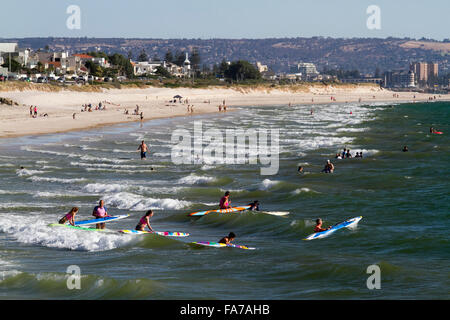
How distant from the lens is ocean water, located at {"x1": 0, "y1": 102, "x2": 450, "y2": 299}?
1484 centimetres

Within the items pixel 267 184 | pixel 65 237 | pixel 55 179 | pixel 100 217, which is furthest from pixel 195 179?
pixel 65 237

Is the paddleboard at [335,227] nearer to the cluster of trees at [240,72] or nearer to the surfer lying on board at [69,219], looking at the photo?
the surfer lying on board at [69,219]

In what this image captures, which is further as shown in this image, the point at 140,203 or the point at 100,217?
the point at 140,203

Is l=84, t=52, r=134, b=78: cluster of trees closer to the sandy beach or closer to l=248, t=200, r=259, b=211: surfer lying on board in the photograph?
the sandy beach

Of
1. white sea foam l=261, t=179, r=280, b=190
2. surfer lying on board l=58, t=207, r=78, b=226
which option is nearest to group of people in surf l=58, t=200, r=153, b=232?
surfer lying on board l=58, t=207, r=78, b=226

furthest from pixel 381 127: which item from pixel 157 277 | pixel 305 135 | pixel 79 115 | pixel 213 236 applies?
pixel 157 277

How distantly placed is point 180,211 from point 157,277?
898 centimetres

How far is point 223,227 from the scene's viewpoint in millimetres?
22219

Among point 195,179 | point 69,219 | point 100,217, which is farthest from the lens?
point 195,179

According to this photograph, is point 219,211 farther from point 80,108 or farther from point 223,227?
point 80,108

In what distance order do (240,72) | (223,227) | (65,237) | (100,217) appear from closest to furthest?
1. (65,237)
2. (100,217)
3. (223,227)
4. (240,72)

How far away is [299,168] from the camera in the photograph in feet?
113
